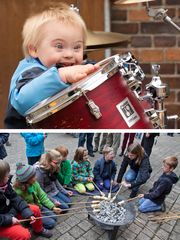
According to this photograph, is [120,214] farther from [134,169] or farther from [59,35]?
[59,35]

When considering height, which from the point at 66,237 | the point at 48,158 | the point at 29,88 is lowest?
the point at 66,237

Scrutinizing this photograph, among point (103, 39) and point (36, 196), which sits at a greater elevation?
point (103, 39)

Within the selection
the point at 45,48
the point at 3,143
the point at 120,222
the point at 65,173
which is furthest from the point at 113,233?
the point at 45,48

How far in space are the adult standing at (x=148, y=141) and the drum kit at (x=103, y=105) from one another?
1cm

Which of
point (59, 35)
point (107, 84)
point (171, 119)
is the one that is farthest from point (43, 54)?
point (171, 119)

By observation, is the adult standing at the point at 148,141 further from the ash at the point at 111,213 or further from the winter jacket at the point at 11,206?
the winter jacket at the point at 11,206

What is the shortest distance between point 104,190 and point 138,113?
0.46 feet

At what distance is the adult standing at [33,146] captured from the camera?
0.56 metres

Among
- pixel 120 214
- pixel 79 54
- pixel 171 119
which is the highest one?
pixel 79 54

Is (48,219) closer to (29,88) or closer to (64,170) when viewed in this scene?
(64,170)

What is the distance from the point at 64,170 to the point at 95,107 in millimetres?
123

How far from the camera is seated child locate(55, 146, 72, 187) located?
563mm

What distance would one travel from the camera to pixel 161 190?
56cm

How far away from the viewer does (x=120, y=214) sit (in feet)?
1.82
